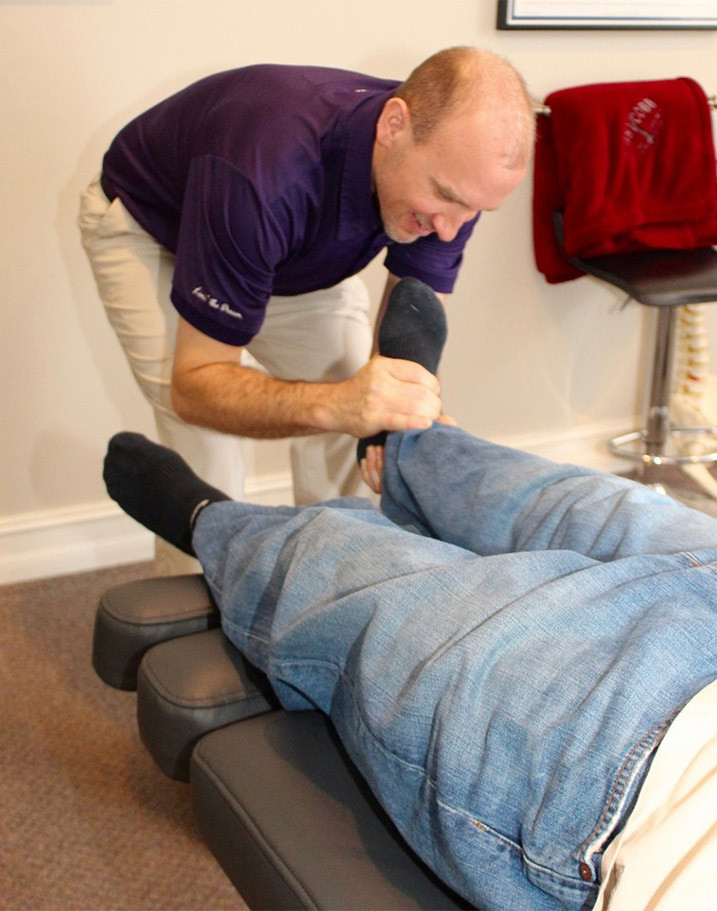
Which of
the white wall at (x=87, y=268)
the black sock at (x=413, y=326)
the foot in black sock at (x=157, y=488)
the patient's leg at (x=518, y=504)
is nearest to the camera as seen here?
the patient's leg at (x=518, y=504)

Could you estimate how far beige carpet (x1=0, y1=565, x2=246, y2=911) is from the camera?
1.30 metres

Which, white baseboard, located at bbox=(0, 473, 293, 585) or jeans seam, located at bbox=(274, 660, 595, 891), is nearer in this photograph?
jeans seam, located at bbox=(274, 660, 595, 891)

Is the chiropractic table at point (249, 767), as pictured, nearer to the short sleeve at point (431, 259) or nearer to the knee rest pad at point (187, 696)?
the knee rest pad at point (187, 696)

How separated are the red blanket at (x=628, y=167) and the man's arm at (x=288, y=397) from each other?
0.96m

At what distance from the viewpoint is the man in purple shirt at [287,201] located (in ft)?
4.18

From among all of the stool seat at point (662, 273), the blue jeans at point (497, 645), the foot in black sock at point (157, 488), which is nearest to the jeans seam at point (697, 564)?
the blue jeans at point (497, 645)

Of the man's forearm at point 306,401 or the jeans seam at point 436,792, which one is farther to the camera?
the man's forearm at point 306,401

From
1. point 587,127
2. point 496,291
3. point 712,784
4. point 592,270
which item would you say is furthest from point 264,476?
point 712,784

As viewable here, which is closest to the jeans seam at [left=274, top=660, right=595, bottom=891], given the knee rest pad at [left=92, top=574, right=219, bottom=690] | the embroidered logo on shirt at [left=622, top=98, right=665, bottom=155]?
the knee rest pad at [left=92, top=574, right=219, bottom=690]

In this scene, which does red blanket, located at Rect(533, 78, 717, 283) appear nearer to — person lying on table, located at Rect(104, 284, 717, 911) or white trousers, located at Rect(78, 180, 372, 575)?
white trousers, located at Rect(78, 180, 372, 575)

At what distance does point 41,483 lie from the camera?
6.68 ft

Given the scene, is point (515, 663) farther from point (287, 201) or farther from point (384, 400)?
point (287, 201)

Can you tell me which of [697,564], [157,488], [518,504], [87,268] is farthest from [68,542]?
[697,564]

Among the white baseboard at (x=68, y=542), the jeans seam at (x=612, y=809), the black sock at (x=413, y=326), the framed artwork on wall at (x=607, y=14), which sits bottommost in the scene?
the white baseboard at (x=68, y=542)
